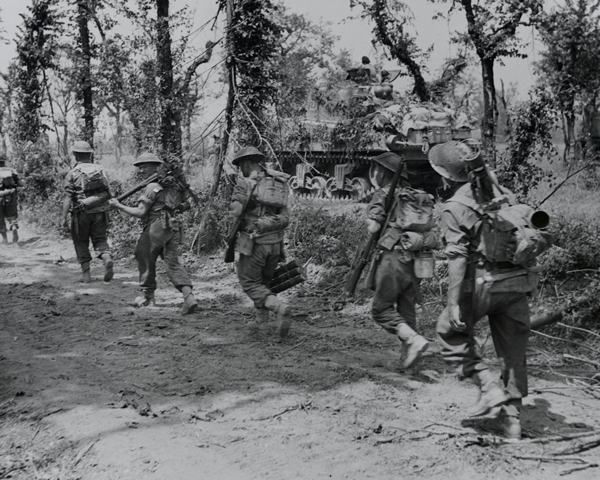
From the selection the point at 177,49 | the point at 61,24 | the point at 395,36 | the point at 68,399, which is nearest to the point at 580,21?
the point at 395,36

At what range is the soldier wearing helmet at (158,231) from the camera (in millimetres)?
7324

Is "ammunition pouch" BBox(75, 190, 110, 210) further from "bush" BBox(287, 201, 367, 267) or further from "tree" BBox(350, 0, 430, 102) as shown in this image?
"tree" BBox(350, 0, 430, 102)

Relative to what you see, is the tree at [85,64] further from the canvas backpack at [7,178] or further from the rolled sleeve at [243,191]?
the rolled sleeve at [243,191]

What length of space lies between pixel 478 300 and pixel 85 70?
1502 centimetres

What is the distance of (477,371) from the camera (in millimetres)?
4121

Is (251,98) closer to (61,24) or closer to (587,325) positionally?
(587,325)

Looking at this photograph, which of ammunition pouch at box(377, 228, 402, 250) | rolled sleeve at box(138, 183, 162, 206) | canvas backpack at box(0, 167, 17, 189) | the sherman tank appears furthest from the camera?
the sherman tank

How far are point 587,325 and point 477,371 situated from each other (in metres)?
2.52

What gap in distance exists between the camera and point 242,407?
Answer: 4.57 m

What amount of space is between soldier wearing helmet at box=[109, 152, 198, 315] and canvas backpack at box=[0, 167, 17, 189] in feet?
21.2

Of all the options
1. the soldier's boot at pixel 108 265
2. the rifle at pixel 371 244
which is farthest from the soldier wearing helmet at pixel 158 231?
the rifle at pixel 371 244

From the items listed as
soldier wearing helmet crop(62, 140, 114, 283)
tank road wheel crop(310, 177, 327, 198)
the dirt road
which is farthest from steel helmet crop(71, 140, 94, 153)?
tank road wheel crop(310, 177, 327, 198)

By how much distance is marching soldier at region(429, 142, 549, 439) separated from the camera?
3984 mm

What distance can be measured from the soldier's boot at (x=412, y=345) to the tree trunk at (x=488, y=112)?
589 centimetres
